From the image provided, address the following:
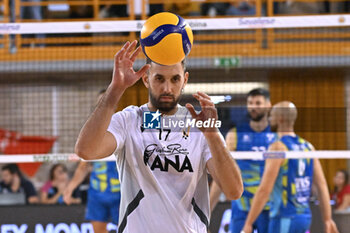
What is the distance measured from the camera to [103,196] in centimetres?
729

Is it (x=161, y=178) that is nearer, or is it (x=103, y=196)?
Answer: (x=161, y=178)

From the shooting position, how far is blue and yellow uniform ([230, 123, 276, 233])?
6.98 meters

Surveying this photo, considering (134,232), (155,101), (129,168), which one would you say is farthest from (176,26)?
(134,232)

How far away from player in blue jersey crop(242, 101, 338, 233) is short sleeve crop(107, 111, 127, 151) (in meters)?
3.43

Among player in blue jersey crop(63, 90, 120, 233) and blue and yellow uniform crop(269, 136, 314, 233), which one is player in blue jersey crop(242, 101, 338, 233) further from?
player in blue jersey crop(63, 90, 120, 233)

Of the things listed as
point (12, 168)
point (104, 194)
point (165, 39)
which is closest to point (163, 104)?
point (165, 39)

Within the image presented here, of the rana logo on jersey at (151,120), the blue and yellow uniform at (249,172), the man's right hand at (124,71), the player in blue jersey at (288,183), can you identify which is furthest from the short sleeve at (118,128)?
the blue and yellow uniform at (249,172)

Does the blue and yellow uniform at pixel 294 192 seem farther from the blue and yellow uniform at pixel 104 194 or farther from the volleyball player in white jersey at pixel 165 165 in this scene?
the volleyball player in white jersey at pixel 165 165

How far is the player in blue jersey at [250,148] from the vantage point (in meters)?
6.97

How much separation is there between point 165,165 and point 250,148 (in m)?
4.12

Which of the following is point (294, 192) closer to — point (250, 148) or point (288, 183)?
point (288, 183)

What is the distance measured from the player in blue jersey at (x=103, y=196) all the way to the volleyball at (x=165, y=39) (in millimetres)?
3371

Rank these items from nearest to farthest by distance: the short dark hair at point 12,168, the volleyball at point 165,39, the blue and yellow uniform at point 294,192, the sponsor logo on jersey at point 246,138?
the volleyball at point 165,39 → the blue and yellow uniform at point 294,192 → the sponsor logo on jersey at point 246,138 → the short dark hair at point 12,168

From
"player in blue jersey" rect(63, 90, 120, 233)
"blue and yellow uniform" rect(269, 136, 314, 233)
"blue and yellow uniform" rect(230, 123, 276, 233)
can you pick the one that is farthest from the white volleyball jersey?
"player in blue jersey" rect(63, 90, 120, 233)
